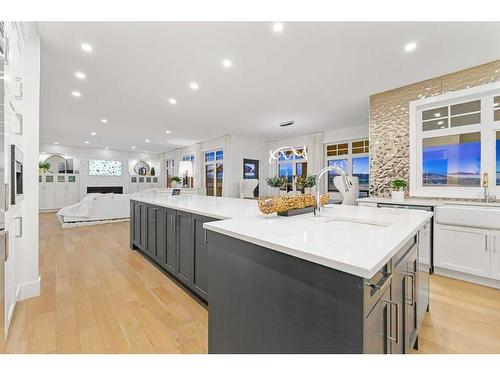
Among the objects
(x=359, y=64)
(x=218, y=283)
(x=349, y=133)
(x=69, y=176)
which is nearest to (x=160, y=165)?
(x=69, y=176)

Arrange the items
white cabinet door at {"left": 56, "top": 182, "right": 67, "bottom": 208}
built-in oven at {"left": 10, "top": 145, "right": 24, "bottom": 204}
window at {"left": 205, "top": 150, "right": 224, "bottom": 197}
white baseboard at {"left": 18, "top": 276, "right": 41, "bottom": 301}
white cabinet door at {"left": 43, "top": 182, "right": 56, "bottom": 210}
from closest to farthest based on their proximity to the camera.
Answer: built-in oven at {"left": 10, "top": 145, "right": 24, "bottom": 204} < white baseboard at {"left": 18, "top": 276, "right": 41, "bottom": 301} < window at {"left": 205, "top": 150, "right": 224, "bottom": 197} < white cabinet door at {"left": 43, "top": 182, "right": 56, "bottom": 210} < white cabinet door at {"left": 56, "top": 182, "right": 67, "bottom": 208}

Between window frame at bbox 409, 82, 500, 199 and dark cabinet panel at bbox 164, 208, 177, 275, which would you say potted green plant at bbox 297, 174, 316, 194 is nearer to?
dark cabinet panel at bbox 164, 208, 177, 275

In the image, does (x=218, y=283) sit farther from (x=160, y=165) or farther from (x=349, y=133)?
(x=160, y=165)

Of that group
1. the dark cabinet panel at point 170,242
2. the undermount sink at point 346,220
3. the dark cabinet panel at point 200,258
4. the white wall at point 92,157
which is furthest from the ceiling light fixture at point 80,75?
the white wall at point 92,157

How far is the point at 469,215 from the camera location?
A: 251 centimetres

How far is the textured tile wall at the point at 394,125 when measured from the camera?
10.8ft

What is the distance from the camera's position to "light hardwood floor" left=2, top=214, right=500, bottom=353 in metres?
1.55

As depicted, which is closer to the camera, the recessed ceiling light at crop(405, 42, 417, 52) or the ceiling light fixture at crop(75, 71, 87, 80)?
the recessed ceiling light at crop(405, 42, 417, 52)

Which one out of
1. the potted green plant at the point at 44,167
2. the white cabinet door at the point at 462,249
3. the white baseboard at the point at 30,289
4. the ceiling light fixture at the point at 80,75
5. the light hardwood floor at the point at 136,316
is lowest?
the light hardwood floor at the point at 136,316

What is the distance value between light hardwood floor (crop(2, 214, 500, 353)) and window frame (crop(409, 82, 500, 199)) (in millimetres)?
1308

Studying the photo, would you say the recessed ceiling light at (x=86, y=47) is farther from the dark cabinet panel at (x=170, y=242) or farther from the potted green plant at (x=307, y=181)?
the potted green plant at (x=307, y=181)

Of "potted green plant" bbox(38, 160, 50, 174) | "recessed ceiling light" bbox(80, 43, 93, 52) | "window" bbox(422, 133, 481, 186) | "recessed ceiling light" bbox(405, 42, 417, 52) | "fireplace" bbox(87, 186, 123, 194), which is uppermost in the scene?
"recessed ceiling light" bbox(80, 43, 93, 52)

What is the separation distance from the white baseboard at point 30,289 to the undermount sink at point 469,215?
172 inches

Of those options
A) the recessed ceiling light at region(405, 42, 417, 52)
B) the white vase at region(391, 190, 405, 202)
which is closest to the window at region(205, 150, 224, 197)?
the white vase at region(391, 190, 405, 202)
